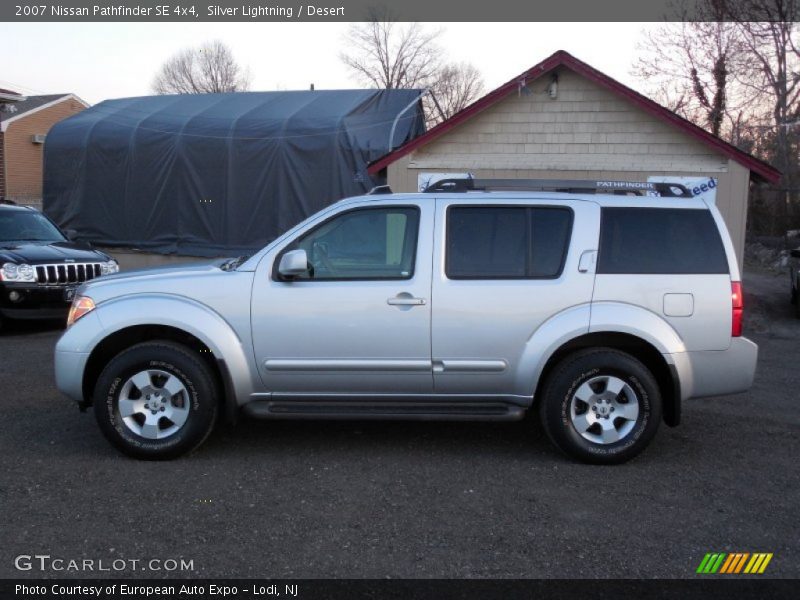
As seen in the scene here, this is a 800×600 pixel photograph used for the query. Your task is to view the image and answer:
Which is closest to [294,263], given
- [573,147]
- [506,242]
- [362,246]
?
[362,246]

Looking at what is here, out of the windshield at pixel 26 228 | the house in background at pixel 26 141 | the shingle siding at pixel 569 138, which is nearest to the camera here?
the windshield at pixel 26 228

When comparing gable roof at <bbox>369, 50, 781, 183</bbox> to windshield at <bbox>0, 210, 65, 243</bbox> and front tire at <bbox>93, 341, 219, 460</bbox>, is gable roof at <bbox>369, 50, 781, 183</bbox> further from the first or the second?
front tire at <bbox>93, 341, 219, 460</bbox>

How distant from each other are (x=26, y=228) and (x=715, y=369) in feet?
33.0

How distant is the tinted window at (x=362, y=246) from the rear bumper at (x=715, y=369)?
77.6 inches

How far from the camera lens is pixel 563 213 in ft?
17.7

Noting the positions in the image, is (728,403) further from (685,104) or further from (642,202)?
(685,104)

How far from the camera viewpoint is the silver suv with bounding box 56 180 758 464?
515cm

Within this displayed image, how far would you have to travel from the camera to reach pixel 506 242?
5328 mm

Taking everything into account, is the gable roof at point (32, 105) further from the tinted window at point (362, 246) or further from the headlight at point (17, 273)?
the tinted window at point (362, 246)

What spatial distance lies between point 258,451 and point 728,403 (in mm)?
4312

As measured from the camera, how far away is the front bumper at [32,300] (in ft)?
32.6

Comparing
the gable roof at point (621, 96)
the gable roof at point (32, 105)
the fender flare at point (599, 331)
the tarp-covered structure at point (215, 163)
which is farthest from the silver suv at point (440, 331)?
the gable roof at point (32, 105)

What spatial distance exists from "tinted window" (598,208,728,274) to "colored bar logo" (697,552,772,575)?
198cm
